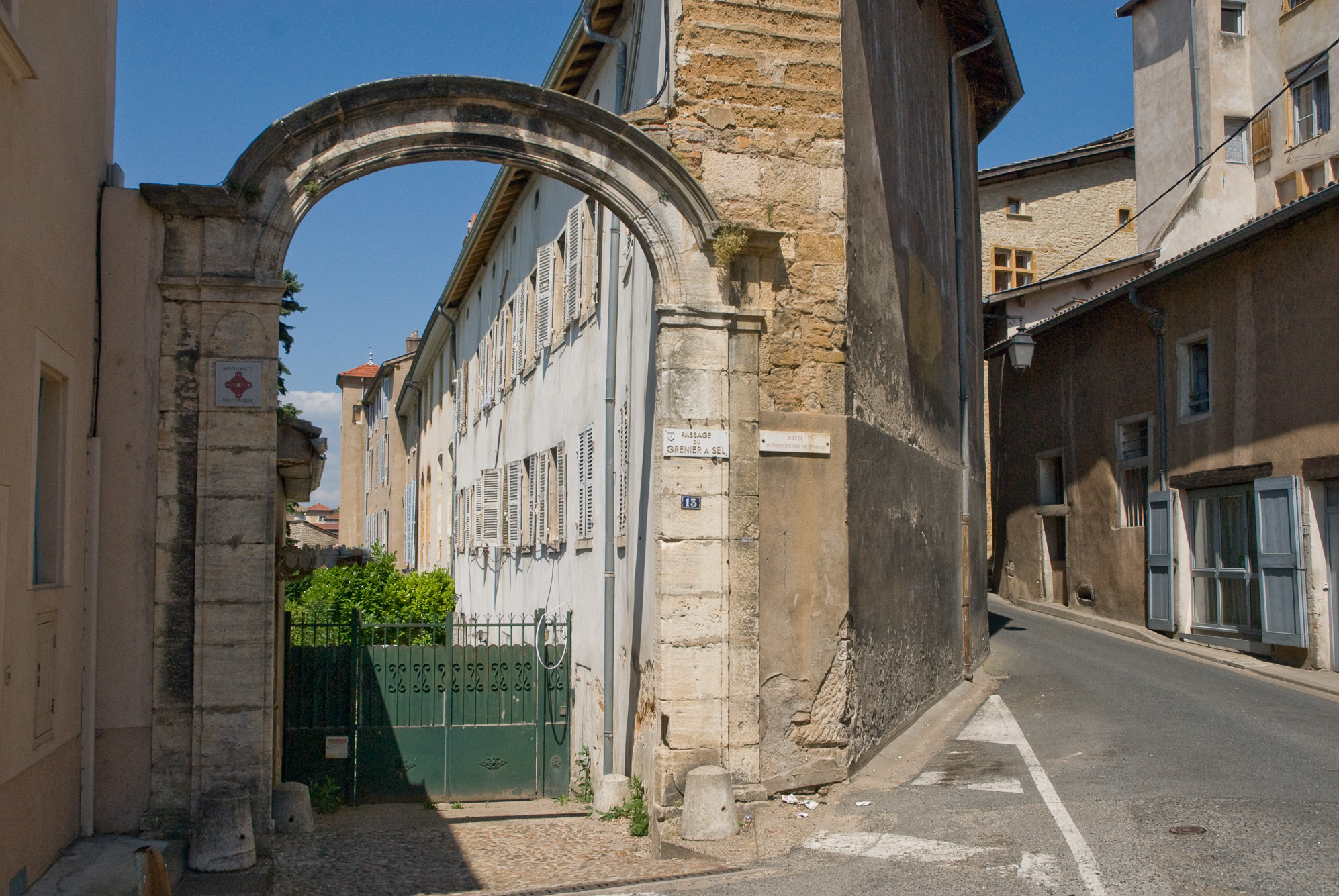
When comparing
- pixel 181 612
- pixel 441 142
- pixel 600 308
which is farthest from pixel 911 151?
pixel 181 612

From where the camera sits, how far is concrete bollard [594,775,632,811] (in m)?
8.55

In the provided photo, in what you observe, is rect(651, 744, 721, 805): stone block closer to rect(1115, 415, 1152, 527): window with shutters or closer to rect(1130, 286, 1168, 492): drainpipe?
rect(1130, 286, 1168, 492): drainpipe

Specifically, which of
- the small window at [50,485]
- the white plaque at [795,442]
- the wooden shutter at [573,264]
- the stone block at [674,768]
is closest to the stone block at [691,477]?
the white plaque at [795,442]

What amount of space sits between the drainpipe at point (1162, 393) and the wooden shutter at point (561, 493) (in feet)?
28.0

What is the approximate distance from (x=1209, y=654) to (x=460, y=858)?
10.6 meters

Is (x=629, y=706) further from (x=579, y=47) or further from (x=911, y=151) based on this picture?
(x=579, y=47)

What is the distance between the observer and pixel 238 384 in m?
6.70

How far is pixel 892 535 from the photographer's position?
9391mm

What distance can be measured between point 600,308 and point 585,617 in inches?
125

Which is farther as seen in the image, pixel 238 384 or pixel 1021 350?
pixel 1021 350

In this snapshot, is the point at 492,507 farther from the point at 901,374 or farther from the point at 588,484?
the point at 901,374

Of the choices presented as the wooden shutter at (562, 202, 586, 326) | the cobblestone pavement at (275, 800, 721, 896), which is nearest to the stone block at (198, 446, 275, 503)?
the cobblestone pavement at (275, 800, 721, 896)

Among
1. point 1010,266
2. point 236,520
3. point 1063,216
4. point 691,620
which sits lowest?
point 691,620

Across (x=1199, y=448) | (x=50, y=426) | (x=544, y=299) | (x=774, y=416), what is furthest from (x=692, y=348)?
(x=1199, y=448)
